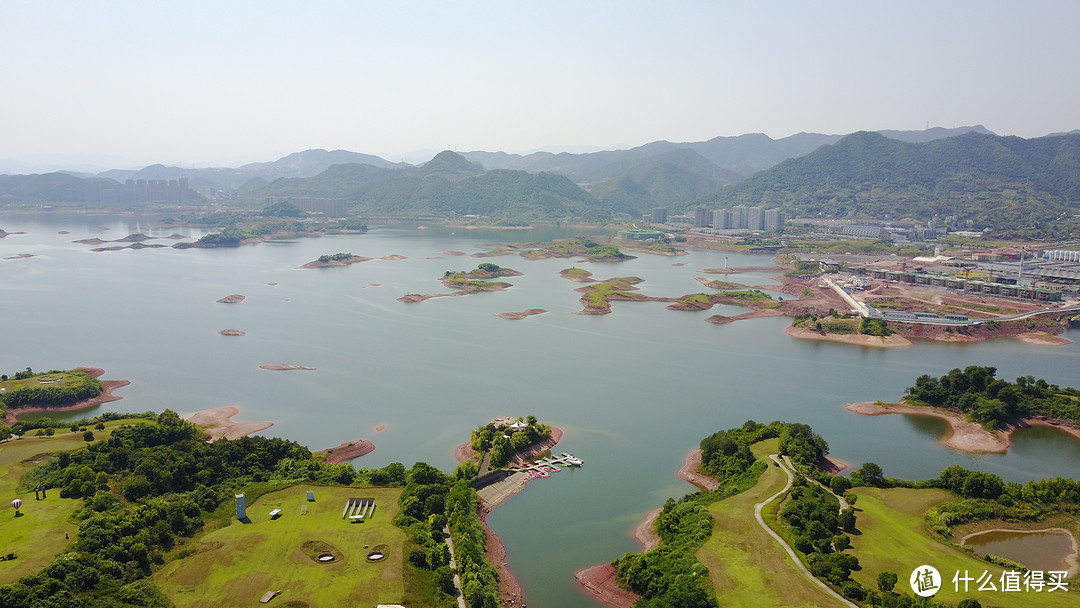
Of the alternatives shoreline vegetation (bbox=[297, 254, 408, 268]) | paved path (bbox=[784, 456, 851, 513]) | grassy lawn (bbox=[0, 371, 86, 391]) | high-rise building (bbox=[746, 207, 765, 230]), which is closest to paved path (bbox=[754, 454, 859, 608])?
paved path (bbox=[784, 456, 851, 513])

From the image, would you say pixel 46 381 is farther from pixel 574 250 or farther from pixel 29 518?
pixel 574 250

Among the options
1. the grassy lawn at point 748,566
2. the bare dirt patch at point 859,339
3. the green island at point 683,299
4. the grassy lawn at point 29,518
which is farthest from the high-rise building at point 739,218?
the grassy lawn at point 29,518

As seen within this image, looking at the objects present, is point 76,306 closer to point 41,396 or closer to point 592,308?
point 41,396

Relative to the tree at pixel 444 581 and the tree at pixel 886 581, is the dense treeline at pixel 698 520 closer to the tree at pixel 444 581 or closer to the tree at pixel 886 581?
the tree at pixel 886 581

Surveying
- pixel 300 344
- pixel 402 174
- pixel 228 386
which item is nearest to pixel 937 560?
pixel 228 386

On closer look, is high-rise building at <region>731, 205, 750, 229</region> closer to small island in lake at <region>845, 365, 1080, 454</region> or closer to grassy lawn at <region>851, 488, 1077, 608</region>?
small island in lake at <region>845, 365, 1080, 454</region>

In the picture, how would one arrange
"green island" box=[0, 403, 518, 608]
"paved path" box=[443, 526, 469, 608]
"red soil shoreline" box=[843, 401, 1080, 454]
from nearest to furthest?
"green island" box=[0, 403, 518, 608]
"paved path" box=[443, 526, 469, 608]
"red soil shoreline" box=[843, 401, 1080, 454]
